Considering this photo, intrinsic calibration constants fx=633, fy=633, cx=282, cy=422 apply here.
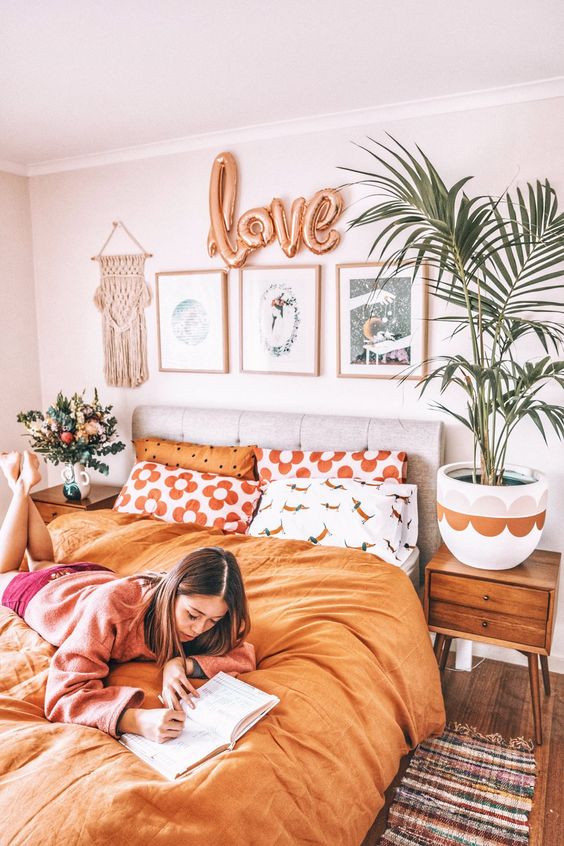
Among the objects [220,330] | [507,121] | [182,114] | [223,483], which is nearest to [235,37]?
[182,114]

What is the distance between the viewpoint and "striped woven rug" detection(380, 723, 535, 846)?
1925 millimetres

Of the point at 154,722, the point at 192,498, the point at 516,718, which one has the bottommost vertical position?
the point at 516,718

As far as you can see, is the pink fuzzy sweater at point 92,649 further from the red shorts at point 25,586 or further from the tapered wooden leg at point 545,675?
the tapered wooden leg at point 545,675

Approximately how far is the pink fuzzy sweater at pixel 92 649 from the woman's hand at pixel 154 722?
0.02m

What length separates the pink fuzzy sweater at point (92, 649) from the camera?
4.97ft

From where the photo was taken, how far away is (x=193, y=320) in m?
3.51

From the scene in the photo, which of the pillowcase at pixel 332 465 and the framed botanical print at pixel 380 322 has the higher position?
the framed botanical print at pixel 380 322

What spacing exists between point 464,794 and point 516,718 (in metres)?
0.54

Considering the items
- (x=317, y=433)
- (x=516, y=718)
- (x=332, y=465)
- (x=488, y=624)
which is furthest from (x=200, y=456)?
(x=516, y=718)

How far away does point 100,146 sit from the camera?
3.50 meters

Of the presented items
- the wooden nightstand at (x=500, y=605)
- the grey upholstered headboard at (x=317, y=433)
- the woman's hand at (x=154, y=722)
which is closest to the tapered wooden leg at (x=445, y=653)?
the wooden nightstand at (x=500, y=605)

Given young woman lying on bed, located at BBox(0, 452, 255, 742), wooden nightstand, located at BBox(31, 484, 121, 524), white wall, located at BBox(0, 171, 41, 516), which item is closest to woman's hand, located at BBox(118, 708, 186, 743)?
young woman lying on bed, located at BBox(0, 452, 255, 742)

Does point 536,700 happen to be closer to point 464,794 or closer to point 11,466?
point 464,794

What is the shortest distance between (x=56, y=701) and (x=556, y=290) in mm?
2380
